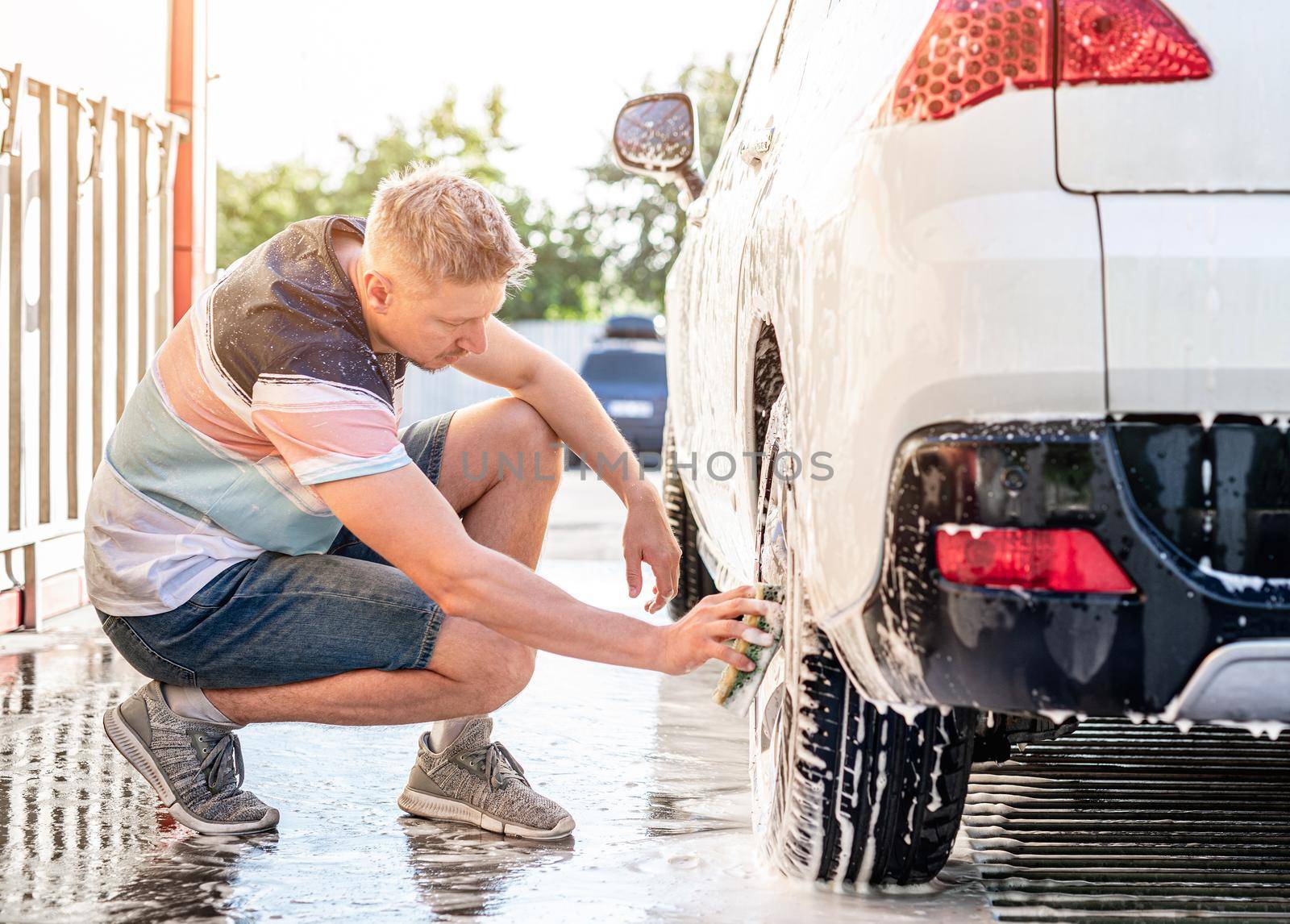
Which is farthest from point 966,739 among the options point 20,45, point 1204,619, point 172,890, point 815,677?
point 20,45

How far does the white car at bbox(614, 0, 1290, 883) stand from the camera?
5.26ft

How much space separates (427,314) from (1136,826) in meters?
1.53

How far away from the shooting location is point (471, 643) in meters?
2.44

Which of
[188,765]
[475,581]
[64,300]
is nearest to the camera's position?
[475,581]

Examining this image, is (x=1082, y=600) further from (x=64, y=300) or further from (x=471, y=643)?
(x=64, y=300)

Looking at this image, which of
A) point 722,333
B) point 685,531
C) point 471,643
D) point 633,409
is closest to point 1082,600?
point 471,643

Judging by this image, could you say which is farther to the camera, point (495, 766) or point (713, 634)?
point (495, 766)

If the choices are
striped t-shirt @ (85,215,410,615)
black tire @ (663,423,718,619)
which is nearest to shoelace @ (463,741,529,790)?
striped t-shirt @ (85,215,410,615)

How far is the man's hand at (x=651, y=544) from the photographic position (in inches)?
107

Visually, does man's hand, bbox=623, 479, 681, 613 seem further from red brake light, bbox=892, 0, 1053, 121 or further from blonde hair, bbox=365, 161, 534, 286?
red brake light, bbox=892, 0, 1053, 121

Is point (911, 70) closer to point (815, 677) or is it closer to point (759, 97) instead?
point (815, 677)

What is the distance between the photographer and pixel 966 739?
6.97ft

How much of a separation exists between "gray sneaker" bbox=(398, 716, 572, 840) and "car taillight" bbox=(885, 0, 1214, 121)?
1433 millimetres

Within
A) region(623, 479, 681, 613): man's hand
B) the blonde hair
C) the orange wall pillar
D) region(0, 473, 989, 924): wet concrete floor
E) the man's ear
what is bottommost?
region(0, 473, 989, 924): wet concrete floor
